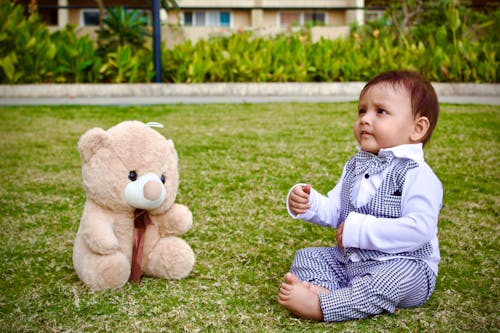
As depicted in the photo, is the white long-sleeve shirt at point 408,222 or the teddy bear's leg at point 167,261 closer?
the white long-sleeve shirt at point 408,222

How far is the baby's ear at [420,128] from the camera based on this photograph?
2033mm

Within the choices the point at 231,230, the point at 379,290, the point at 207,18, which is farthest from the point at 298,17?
the point at 379,290

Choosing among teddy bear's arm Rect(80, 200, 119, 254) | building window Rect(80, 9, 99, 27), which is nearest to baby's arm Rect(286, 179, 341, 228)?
teddy bear's arm Rect(80, 200, 119, 254)

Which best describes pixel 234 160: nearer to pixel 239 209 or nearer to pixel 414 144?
pixel 239 209

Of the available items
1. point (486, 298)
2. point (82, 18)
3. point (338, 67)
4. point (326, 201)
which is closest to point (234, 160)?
point (326, 201)

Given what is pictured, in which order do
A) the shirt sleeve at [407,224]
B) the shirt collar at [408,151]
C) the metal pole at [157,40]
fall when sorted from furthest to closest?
the metal pole at [157,40]
the shirt collar at [408,151]
the shirt sleeve at [407,224]

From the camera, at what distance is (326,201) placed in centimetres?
223

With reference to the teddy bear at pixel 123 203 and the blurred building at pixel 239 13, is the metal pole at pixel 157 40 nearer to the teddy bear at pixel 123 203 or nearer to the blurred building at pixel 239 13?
the teddy bear at pixel 123 203

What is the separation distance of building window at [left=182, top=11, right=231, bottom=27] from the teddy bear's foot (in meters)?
19.6

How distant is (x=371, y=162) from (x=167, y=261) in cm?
81

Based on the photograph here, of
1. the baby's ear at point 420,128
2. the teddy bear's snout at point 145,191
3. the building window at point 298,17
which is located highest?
the building window at point 298,17

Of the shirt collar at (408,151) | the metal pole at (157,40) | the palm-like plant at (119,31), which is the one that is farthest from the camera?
the palm-like plant at (119,31)

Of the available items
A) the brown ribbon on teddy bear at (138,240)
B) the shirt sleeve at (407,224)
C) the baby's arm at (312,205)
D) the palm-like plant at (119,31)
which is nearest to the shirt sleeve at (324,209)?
the baby's arm at (312,205)

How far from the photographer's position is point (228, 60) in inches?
367
